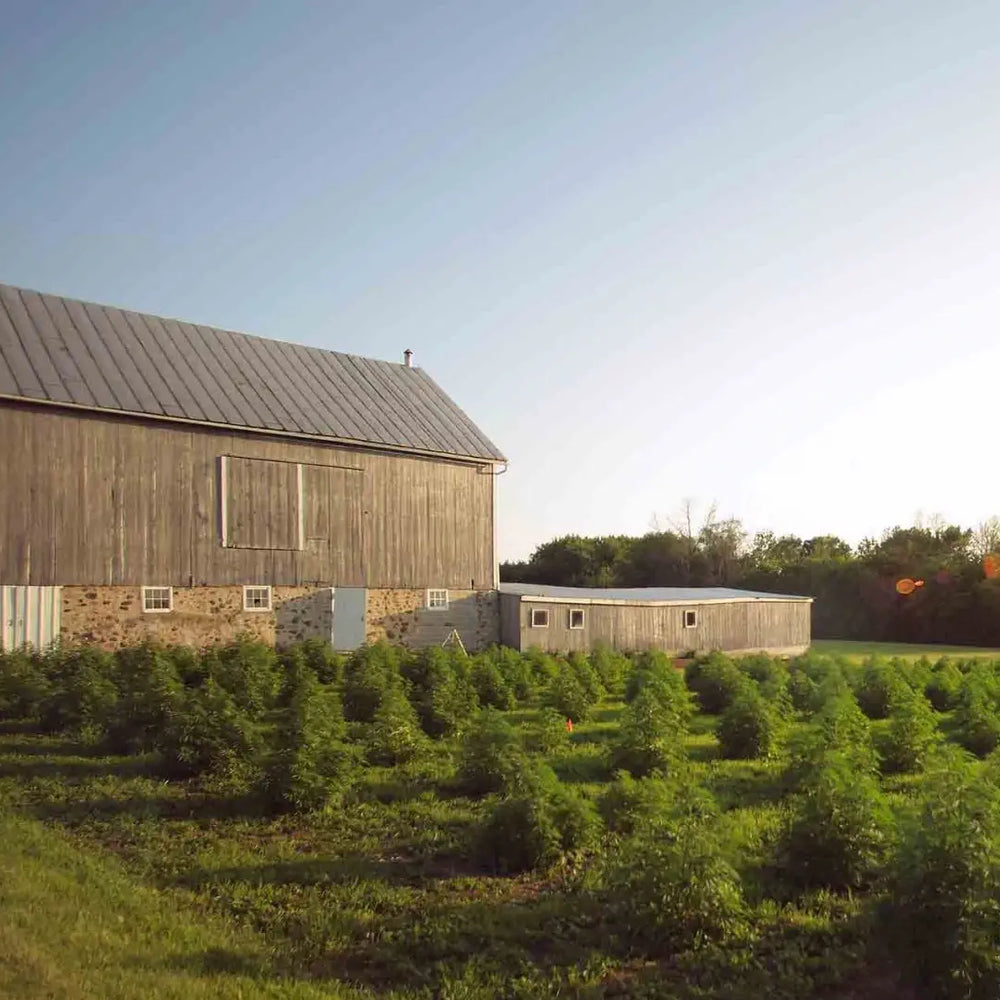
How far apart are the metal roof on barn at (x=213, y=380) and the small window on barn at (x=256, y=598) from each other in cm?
463

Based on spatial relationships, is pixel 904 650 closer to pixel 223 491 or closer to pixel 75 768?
pixel 223 491

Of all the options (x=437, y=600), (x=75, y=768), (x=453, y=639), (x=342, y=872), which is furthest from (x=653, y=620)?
(x=342, y=872)

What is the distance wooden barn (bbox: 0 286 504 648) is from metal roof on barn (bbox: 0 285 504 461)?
0.23ft

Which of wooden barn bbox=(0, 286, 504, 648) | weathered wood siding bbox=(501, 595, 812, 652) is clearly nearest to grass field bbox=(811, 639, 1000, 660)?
weathered wood siding bbox=(501, 595, 812, 652)

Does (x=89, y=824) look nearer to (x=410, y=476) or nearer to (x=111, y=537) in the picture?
(x=111, y=537)

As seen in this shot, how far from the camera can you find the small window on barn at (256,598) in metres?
27.5

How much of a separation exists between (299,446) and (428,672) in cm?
1159

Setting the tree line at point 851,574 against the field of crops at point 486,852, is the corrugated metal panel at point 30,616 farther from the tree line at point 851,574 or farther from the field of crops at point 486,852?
the tree line at point 851,574

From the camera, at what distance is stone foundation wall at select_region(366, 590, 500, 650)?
98.7 feet

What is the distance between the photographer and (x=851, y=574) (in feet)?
176

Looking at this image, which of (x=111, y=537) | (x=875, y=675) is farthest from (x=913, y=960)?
(x=111, y=537)

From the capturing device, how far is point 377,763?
44.6 ft

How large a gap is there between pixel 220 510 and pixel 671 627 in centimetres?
1597

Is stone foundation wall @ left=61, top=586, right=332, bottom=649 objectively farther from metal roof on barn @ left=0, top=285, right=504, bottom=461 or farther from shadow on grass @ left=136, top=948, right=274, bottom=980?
shadow on grass @ left=136, top=948, right=274, bottom=980
